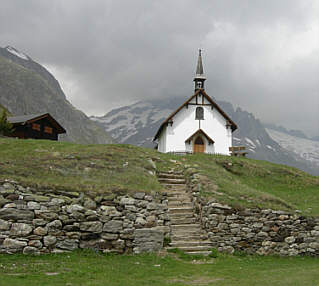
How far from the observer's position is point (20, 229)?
1377 centimetres

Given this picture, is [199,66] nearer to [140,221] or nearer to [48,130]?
[48,130]

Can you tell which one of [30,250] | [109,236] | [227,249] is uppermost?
[109,236]

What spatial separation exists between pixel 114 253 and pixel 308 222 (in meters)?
10.6

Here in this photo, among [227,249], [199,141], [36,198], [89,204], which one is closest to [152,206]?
[89,204]

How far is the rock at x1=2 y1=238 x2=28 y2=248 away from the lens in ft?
43.7

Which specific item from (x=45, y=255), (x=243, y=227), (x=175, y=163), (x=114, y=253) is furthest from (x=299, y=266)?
(x=175, y=163)

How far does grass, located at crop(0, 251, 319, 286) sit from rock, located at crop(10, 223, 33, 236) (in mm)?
969

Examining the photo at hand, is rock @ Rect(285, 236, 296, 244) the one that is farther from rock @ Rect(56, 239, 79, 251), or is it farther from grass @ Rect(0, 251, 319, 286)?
rock @ Rect(56, 239, 79, 251)

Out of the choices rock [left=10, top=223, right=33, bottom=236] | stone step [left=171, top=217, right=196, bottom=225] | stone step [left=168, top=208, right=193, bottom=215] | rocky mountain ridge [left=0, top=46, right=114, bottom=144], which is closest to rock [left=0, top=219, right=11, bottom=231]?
rock [left=10, top=223, right=33, bottom=236]

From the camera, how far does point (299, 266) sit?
1470 centimetres

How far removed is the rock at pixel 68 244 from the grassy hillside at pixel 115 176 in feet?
8.46

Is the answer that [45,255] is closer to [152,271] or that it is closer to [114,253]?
[114,253]

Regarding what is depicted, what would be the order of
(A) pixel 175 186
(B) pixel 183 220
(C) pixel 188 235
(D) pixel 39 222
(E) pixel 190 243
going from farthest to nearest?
(A) pixel 175 186
(B) pixel 183 220
(C) pixel 188 235
(E) pixel 190 243
(D) pixel 39 222

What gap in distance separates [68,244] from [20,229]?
2078 mm
